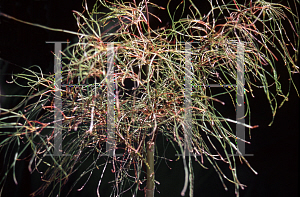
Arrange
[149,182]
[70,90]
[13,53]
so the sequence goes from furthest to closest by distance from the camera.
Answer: [13,53], [149,182], [70,90]

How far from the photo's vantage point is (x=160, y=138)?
1315 millimetres

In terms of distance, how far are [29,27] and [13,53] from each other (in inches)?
6.2

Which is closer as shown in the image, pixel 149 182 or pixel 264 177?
pixel 149 182

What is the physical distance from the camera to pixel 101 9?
4.19ft

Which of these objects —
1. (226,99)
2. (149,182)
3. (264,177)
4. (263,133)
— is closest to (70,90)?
(149,182)

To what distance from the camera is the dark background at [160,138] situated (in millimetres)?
1246

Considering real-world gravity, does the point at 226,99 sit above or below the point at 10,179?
above

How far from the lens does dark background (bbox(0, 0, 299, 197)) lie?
125cm

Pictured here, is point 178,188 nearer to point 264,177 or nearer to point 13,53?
Result: point 264,177

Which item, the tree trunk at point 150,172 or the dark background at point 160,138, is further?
the dark background at point 160,138

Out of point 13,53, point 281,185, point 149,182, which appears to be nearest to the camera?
point 149,182

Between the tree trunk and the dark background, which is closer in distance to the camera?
the tree trunk

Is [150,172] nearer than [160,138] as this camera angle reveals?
Yes

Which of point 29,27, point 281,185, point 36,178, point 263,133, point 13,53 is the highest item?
point 29,27
